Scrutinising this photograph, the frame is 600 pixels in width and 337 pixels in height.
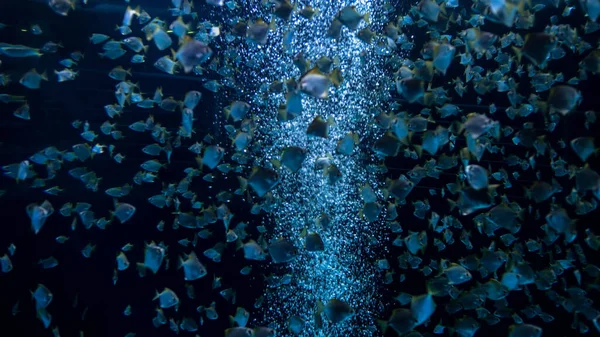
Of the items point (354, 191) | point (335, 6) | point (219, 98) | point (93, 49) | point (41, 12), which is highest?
point (335, 6)

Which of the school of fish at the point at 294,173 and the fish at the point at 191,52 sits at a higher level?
the fish at the point at 191,52

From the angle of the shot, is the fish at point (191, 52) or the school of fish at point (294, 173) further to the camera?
the school of fish at point (294, 173)

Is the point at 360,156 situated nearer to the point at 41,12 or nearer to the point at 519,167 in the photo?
the point at 519,167

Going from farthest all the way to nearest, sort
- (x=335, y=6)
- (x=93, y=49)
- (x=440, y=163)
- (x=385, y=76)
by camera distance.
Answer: (x=385, y=76)
(x=93, y=49)
(x=335, y=6)
(x=440, y=163)

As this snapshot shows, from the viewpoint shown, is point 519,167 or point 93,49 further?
point 519,167

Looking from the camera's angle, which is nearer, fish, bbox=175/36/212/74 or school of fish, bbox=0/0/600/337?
fish, bbox=175/36/212/74

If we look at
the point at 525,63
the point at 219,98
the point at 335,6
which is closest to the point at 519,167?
the point at 525,63

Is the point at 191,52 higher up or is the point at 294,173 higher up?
the point at 191,52

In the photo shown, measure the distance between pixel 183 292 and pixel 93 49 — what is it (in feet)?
12.9

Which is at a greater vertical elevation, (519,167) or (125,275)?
(519,167)

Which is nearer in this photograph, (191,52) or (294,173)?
(191,52)

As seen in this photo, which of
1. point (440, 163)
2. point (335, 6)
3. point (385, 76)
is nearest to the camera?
point (440, 163)

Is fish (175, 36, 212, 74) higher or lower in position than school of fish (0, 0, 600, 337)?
higher

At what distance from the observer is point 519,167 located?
6.93 metres
